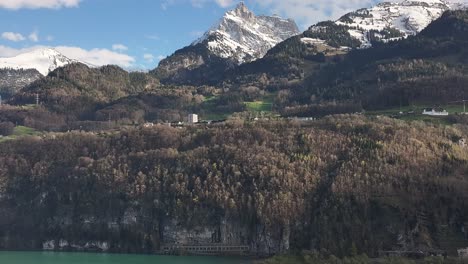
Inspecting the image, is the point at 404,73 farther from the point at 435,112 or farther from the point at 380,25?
the point at 380,25

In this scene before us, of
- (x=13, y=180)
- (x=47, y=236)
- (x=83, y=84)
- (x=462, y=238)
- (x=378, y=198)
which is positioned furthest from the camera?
(x=83, y=84)

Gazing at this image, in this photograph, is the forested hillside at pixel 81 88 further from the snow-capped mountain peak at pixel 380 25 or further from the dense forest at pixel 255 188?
the snow-capped mountain peak at pixel 380 25

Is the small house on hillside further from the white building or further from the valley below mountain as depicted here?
the white building

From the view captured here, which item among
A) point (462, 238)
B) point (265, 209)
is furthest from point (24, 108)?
point (462, 238)

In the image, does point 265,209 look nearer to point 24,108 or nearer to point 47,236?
point 47,236

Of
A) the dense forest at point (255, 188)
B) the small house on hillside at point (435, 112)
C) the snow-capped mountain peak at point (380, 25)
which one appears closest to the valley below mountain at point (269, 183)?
the dense forest at point (255, 188)
